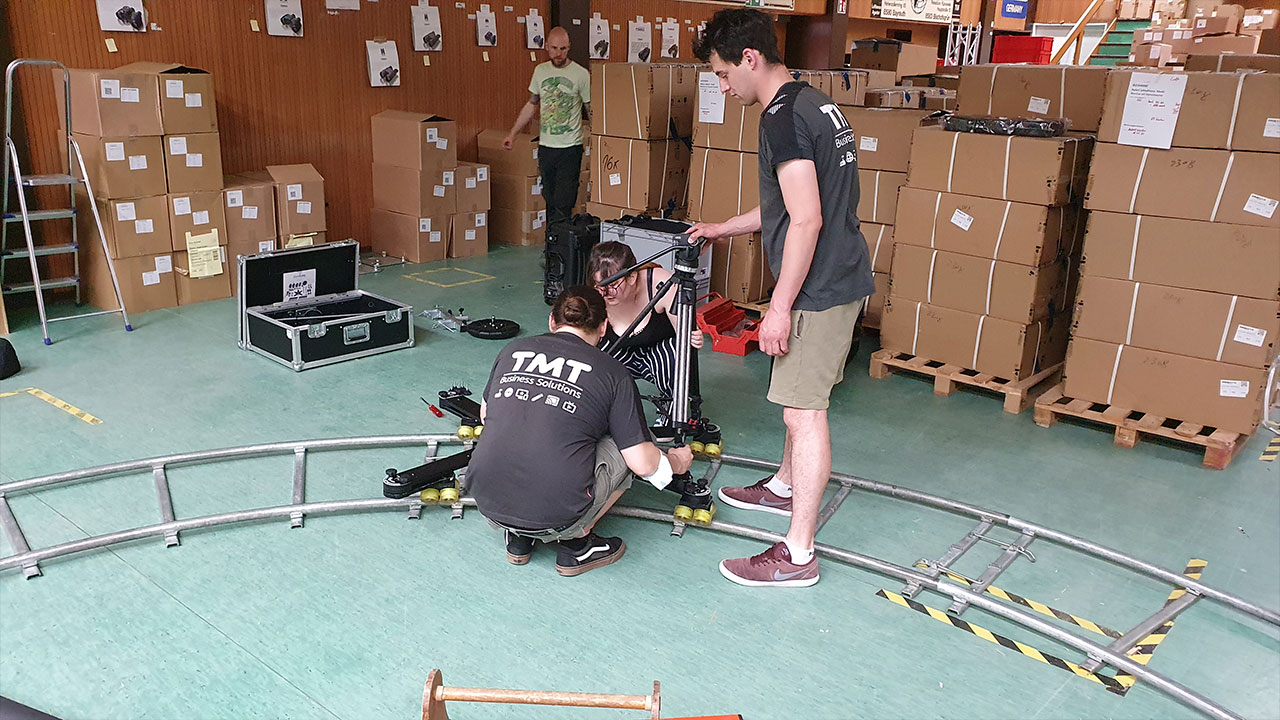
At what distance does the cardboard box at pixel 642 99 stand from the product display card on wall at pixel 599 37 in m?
3.76

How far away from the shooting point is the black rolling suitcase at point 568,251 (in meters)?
7.02

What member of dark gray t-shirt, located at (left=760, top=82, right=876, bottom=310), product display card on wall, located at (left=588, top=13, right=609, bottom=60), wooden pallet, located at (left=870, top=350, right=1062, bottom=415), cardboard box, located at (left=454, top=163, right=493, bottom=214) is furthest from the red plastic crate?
dark gray t-shirt, located at (left=760, top=82, right=876, bottom=310)

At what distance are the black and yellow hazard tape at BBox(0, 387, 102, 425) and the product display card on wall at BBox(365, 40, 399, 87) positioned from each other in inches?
193

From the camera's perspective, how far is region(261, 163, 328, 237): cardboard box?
7.79m

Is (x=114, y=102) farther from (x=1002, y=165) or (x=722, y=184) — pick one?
(x=1002, y=165)

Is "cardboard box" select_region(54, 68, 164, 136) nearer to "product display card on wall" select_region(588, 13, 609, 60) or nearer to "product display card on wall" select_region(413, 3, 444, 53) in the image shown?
"product display card on wall" select_region(413, 3, 444, 53)

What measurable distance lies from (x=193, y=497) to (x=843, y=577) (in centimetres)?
292

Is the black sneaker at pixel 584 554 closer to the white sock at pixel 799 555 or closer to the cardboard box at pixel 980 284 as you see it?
the white sock at pixel 799 555

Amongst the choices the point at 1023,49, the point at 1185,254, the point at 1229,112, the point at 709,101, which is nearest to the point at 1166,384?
the point at 1185,254

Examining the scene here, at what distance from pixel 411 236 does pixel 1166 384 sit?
6.63 m

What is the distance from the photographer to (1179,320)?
197 inches

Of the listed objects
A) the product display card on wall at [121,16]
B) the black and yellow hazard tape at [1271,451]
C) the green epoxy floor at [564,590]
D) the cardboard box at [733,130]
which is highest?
the product display card on wall at [121,16]

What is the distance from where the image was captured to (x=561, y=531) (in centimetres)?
354

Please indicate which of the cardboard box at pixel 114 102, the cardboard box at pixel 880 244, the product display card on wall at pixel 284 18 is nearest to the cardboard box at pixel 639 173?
the cardboard box at pixel 880 244
